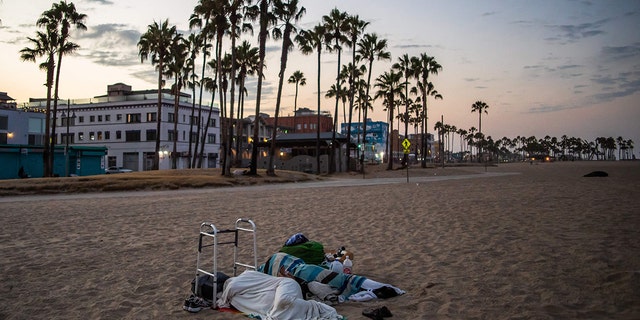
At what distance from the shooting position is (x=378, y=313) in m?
5.77

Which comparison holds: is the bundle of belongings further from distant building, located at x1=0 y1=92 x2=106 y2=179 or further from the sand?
distant building, located at x1=0 y1=92 x2=106 y2=179

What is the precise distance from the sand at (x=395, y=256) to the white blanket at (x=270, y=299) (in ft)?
0.80

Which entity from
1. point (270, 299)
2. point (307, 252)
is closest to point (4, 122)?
point (307, 252)

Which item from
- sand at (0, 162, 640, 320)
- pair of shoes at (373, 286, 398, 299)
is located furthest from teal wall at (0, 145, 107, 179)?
pair of shoes at (373, 286, 398, 299)

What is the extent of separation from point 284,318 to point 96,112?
80302 mm

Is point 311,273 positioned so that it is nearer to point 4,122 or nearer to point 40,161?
point 40,161

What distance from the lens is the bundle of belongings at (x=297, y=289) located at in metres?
5.60

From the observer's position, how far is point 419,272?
7980 millimetres

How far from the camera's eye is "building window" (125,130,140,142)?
73250mm

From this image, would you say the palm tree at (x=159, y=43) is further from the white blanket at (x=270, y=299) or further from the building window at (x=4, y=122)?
the white blanket at (x=270, y=299)

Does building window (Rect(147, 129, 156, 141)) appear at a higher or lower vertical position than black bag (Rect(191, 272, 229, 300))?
higher

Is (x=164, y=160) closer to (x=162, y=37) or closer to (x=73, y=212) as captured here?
(x=162, y=37)

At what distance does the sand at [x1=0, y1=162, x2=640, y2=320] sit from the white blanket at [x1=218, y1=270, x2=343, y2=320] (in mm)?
244

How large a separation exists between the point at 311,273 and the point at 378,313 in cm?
119
